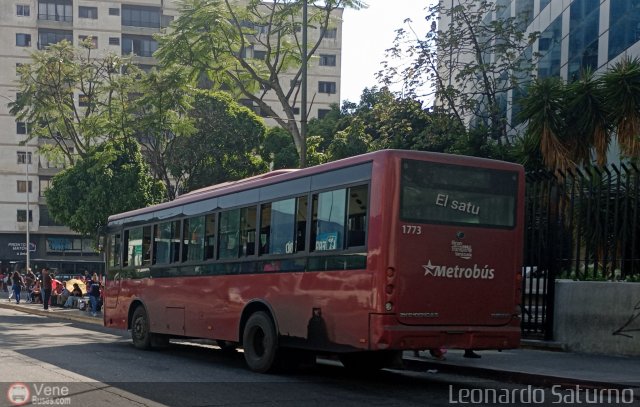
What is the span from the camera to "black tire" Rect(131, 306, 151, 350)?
1642 cm

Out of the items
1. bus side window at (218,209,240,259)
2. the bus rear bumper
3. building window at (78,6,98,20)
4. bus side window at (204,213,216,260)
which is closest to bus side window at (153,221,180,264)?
bus side window at (204,213,216,260)

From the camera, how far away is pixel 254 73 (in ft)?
84.3

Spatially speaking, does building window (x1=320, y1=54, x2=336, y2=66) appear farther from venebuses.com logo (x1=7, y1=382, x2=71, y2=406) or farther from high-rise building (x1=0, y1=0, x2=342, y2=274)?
venebuses.com logo (x1=7, y1=382, x2=71, y2=406)

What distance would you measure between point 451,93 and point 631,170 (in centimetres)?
941

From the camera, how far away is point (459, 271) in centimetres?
1034

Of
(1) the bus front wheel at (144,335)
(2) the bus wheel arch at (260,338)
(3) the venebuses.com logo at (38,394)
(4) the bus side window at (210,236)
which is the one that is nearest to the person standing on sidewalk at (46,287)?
(1) the bus front wheel at (144,335)

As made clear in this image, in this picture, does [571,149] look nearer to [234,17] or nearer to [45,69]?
[234,17]

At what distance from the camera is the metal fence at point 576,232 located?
44.5 ft

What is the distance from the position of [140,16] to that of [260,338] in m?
64.1

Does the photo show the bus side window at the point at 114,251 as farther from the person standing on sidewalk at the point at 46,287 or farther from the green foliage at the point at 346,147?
the person standing on sidewalk at the point at 46,287

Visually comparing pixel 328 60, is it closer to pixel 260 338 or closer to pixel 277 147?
pixel 277 147

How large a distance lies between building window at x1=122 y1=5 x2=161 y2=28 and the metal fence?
61632 millimetres

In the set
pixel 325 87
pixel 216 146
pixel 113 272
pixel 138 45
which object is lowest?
pixel 113 272

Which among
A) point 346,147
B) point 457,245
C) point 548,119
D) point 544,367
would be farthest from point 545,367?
point 346,147
